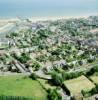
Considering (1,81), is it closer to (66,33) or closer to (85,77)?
(85,77)

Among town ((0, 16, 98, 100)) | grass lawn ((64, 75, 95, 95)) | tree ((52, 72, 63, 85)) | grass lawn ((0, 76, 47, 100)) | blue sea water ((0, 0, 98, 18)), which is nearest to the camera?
grass lawn ((0, 76, 47, 100))

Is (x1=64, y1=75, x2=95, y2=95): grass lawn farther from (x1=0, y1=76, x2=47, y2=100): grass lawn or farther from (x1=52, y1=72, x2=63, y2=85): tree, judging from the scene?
(x1=0, y1=76, x2=47, y2=100): grass lawn

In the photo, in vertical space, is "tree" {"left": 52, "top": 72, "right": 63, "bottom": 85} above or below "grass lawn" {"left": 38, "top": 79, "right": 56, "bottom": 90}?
above

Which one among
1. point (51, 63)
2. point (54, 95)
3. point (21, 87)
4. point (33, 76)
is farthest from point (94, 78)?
point (51, 63)

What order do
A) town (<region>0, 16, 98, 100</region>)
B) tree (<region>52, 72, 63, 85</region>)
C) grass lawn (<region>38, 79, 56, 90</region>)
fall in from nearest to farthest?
town (<region>0, 16, 98, 100</region>), grass lawn (<region>38, 79, 56, 90</region>), tree (<region>52, 72, 63, 85</region>)

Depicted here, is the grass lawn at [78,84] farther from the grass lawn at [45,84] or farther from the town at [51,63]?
the grass lawn at [45,84]

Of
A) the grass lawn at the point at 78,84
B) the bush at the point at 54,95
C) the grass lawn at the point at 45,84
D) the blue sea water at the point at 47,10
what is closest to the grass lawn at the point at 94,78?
the grass lawn at the point at 78,84

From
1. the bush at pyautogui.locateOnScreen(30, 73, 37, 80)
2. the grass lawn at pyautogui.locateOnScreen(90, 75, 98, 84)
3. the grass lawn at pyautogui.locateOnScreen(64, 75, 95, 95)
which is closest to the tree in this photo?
the grass lawn at pyautogui.locateOnScreen(64, 75, 95, 95)

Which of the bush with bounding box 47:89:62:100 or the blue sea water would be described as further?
the blue sea water
